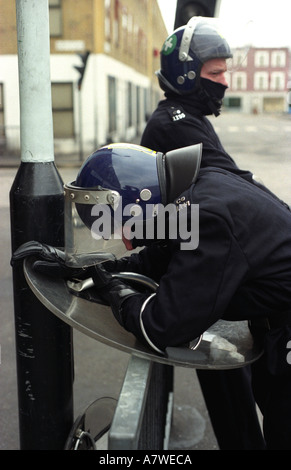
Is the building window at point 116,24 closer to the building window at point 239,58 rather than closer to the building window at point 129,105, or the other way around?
the building window at point 129,105

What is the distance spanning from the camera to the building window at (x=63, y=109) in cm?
2070

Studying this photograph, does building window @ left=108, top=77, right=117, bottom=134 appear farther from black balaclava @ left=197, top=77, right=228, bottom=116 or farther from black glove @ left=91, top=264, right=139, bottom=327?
black glove @ left=91, top=264, right=139, bottom=327

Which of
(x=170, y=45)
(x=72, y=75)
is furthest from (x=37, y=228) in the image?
(x=72, y=75)

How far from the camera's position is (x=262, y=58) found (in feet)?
345

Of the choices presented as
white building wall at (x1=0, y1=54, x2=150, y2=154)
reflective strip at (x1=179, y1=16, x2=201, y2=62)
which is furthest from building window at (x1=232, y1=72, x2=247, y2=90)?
reflective strip at (x1=179, y1=16, x2=201, y2=62)

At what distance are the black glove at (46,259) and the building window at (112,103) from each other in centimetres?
2142

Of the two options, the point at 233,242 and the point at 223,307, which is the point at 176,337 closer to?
the point at 223,307

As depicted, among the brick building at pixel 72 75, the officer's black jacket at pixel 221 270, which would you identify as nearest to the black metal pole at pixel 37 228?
the officer's black jacket at pixel 221 270

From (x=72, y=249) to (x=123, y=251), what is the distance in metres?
0.17

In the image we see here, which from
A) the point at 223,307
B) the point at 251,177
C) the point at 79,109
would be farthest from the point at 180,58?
the point at 79,109

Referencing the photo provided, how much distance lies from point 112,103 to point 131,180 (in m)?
22.6

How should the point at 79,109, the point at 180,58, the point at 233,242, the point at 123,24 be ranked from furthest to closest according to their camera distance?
the point at 123,24 < the point at 79,109 < the point at 180,58 < the point at 233,242

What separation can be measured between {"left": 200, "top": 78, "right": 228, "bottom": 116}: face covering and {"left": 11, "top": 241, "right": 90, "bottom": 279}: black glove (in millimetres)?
1933
